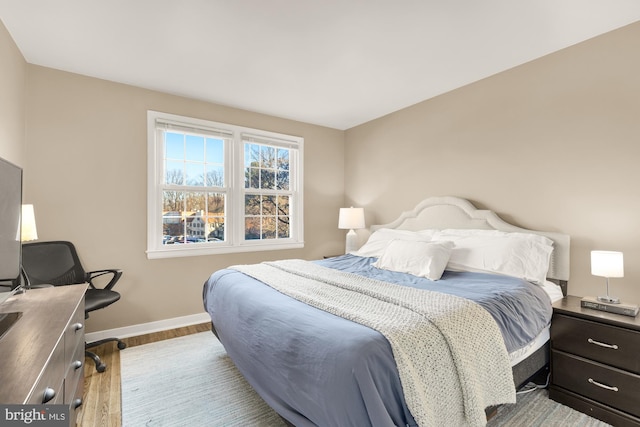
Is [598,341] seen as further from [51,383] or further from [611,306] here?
[51,383]

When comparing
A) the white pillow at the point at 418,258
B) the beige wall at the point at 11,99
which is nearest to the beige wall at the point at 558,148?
the white pillow at the point at 418,258

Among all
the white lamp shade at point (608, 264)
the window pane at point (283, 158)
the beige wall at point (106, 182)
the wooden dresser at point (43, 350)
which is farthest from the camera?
the window pane at point (283, 158)

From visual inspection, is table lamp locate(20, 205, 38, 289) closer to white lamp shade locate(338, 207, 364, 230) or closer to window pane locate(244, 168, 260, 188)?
window pane locate(244, 168, 260, 188)

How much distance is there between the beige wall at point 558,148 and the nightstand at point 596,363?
24.6 inches

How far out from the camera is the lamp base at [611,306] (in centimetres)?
189

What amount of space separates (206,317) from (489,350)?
308 cm

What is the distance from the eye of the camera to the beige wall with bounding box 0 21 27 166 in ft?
7.21

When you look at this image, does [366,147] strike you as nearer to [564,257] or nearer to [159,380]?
[564,257]

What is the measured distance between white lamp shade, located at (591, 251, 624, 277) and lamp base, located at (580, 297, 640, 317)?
0.19 m

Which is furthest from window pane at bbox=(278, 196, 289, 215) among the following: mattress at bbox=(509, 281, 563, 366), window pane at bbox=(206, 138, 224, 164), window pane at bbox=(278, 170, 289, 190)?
mattress at bbox=(509, 281, 563, 366)

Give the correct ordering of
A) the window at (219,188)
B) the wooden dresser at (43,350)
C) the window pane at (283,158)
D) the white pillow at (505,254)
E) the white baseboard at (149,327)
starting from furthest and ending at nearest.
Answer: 1. the window pane at (283,158)
2. the window at (219,188)
3. the white baseboard at (149,327)
4. the white pillow at (505,254)
5. the wooden dresser at (43,350)

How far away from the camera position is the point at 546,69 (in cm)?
263

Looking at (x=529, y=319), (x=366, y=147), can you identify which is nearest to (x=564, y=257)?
(x=529, y=319)

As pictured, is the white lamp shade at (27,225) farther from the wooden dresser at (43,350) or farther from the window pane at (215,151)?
the window pane at (215,151)
